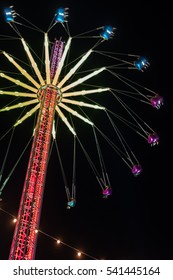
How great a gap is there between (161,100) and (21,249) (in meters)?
9.15

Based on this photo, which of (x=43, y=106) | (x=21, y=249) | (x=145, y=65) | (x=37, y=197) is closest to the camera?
(x=21, y=249)

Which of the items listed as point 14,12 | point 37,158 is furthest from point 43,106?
point 14,12

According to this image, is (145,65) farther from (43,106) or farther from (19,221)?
(19,221)

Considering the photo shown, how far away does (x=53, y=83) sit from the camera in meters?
15.2

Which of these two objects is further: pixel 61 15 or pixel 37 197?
pixel 61 15

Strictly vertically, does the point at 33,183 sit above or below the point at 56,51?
below

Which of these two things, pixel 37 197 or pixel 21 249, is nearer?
pixel 21 249

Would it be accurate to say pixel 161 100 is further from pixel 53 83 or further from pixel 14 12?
pixel 14 12

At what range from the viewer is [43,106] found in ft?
47.5

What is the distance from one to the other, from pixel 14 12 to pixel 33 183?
7778mm
